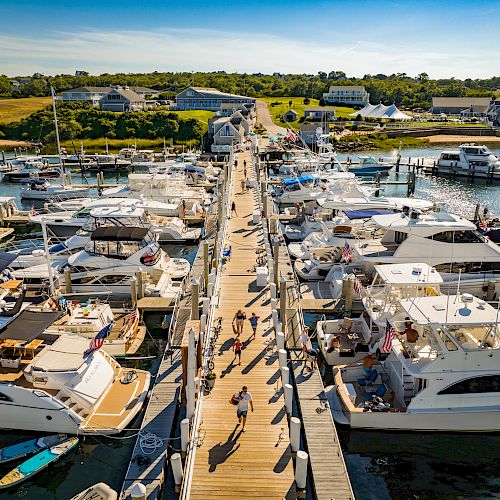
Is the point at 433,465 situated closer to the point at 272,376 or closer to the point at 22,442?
the point at 272,376

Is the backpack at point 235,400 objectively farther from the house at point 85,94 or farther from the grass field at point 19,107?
the house at point 85,94

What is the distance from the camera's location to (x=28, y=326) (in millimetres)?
18016

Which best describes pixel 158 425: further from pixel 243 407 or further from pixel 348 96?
pixel 348 96

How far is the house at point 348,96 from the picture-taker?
14500cm

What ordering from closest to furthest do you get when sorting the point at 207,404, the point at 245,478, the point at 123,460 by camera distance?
the point at 245,478, the point at 207,404, the point at 123,460

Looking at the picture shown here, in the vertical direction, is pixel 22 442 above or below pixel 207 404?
below

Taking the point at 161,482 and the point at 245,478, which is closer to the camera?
the point at 245,478

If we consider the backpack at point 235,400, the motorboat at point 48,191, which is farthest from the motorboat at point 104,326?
the motorboat at point 48,191

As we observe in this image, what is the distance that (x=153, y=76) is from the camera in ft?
634

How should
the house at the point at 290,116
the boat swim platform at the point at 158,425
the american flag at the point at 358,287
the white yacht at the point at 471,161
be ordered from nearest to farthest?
the boat swim platform at the point at 158,425 < the american flag at the point at 358,287 < the white yacht at the point at 471,161 < the house at the point at 290,116

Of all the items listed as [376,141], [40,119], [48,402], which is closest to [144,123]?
[40,119]

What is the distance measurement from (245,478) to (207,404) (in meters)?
3.07

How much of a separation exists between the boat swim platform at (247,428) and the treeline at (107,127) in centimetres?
8296

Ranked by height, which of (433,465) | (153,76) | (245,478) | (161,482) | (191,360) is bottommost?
(433,465)
